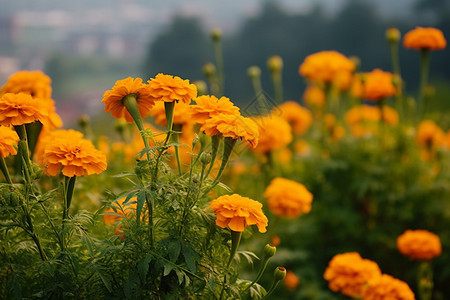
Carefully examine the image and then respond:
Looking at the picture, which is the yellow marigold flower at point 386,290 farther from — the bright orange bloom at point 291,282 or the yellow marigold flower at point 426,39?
the yellow marigold flower at point 426,39

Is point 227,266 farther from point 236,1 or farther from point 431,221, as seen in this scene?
point 236,1

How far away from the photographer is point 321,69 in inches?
114

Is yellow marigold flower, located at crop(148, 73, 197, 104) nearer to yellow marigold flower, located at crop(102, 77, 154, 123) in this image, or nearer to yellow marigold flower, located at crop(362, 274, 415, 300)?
yellow marigold flower, located at crop(102, 77, 154, 123)

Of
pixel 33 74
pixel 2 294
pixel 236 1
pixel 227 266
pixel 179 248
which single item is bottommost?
pixel 236 1

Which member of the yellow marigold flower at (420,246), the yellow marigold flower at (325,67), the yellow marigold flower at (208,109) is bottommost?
the yellow marigold flower at (420,246)

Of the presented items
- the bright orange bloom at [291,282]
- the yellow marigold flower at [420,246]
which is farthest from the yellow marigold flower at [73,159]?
the bright orange bloom at [291,282]

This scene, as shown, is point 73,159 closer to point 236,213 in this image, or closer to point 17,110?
point 17,110

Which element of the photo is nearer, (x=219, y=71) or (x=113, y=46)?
(x=219, y=71)

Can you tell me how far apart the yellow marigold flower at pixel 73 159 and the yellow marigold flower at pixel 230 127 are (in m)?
0.24

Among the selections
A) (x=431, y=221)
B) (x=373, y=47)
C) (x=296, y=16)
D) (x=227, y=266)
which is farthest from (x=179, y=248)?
(x=296, y=16)

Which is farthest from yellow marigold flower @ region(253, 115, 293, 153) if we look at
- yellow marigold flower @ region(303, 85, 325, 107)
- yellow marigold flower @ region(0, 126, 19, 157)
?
yellow marigold flower @ region(303, 85, 325, 107)

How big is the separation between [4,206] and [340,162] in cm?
216

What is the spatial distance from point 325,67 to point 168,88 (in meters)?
1.95

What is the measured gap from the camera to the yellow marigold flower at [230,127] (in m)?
1.06
